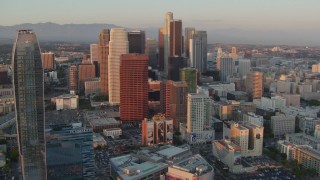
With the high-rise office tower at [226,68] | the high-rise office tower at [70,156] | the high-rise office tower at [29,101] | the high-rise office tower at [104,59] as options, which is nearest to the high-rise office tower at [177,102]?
the high-rise office tower at [70,156]

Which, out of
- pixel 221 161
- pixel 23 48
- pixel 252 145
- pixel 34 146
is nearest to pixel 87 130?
pixel 34 146

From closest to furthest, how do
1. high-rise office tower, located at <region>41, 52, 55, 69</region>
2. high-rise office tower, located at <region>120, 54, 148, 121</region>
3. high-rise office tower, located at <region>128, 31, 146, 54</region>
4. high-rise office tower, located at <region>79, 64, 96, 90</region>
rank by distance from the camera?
high-rise office tower, located at <region>120, 54, 148, 121</region> → high-rise office tower, located at <region>79, 64, 96, 90</region> → high-rise office tower, located at <region>128, 31, 146, 54</region> → high-rise office tower, located at <region>41, 52, 55, 69</region>

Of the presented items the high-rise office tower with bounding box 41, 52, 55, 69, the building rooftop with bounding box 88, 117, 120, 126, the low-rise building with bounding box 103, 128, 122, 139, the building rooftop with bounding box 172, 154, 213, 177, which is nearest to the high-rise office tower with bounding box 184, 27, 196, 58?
the high-rise office tower with bounding box 41, 52, 55, 69

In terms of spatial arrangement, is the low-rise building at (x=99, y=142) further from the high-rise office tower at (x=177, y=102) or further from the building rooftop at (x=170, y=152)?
the high-rise office tower at (x=177, y=102)

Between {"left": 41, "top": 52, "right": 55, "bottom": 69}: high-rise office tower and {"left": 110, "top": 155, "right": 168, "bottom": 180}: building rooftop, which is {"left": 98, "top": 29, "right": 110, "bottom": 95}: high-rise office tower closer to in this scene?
Answer: {"left": 41, "top": 52, "right": 55, "bottom": 69}: high-rise office tower

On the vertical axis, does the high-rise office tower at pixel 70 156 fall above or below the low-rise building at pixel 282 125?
above

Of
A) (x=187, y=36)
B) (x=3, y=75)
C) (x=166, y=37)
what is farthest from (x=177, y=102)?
(x=187, y=36)
